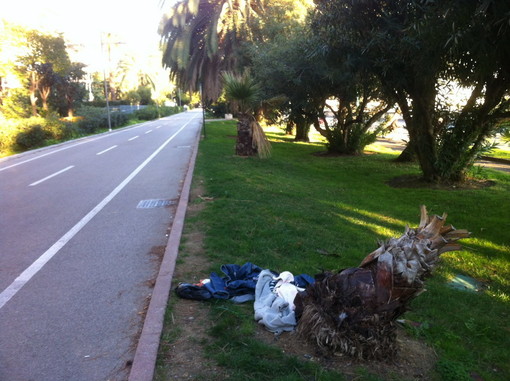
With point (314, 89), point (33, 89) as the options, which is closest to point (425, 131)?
point (314, 89)

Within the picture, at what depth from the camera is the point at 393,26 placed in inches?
295

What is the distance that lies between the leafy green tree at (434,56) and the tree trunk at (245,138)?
223 inches

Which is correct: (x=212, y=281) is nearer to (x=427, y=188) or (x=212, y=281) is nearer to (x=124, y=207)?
(x=124, y=207)

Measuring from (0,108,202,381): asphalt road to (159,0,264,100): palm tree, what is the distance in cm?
1815

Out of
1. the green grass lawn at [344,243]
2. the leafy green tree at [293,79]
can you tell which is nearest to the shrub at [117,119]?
the leafy green tree at [293,79]

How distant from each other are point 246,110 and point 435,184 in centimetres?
694

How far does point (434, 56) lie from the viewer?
748 cm

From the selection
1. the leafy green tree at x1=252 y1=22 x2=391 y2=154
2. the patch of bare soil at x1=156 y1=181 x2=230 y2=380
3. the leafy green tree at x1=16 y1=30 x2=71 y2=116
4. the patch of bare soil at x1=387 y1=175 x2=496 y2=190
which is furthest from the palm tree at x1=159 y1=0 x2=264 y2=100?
the patch of bare soil at x1=156 y1=181 x2=230 y2=380

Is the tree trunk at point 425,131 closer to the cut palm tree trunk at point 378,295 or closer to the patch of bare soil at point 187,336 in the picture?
the patch of bare soil at point 187,336

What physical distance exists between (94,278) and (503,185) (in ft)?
36.9

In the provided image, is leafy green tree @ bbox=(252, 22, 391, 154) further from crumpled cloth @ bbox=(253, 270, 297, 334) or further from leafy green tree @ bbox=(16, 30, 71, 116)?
leafy green tree @ bbox=(16, 30, 71, 116)

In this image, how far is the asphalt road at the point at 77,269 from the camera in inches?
138

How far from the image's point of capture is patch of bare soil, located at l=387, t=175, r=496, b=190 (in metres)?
11.7

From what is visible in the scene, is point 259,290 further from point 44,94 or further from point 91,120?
point 44,94
